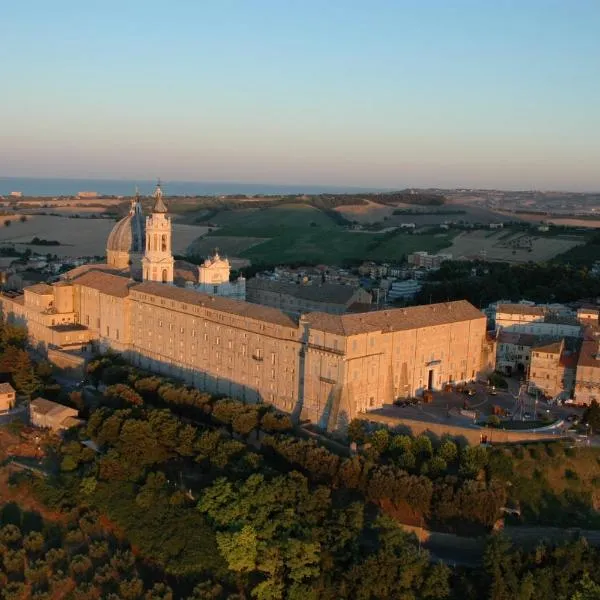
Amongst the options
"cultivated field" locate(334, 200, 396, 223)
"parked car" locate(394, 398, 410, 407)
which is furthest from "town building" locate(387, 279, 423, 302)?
"cultivated field" locate(334, 200, 396, 223)

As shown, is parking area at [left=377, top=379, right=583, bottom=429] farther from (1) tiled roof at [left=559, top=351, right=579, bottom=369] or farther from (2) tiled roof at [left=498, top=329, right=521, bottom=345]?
(2) tiled roof at [left=498, top=329, right=521, bottom=345]

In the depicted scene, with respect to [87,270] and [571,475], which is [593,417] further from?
[87,270]

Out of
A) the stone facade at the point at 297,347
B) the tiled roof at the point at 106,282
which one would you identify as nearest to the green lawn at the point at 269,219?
the tiled roof at the point at 106,282

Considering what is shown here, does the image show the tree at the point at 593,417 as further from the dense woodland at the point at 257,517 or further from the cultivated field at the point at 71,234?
the cultivated field at the point at 71,234

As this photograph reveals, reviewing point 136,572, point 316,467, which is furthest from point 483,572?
point 136,572

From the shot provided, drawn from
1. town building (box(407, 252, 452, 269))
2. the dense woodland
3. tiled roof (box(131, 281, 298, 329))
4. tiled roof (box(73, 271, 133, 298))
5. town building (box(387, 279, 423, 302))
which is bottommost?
the dense woodland

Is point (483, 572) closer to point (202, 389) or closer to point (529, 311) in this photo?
point (202, 389)

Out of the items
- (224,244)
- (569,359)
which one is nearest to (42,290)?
(569,359)
